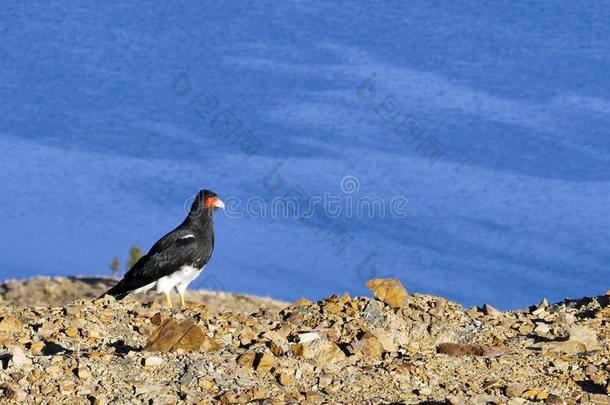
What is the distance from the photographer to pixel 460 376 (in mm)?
11727

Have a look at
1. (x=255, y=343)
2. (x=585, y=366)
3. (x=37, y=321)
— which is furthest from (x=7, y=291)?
(x=585, y=366)

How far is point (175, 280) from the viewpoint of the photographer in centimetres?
1773

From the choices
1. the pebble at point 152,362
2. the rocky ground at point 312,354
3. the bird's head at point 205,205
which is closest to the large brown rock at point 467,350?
the rocky ground at point 312,354

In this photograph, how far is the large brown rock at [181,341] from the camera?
39.3 feet

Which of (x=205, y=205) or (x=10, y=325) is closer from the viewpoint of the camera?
(x=10, y=325)

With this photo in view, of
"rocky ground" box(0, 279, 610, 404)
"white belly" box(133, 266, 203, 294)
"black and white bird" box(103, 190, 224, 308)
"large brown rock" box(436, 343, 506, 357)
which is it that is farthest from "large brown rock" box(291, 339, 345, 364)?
"white belly" box(133, 266, 203, 294)

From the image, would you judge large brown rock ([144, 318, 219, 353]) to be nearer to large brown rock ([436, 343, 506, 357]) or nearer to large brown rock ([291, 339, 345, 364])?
large brown rock ([291, 339, 345, 364])

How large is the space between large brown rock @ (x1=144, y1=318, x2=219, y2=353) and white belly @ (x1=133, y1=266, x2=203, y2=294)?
17.7 feet

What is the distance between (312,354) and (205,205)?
22.4 ft

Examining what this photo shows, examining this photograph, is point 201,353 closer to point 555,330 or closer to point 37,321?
point 37,321

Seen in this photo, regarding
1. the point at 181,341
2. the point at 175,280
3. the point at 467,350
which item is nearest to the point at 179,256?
the point at 175,280

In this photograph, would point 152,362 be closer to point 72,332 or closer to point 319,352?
point 319,352

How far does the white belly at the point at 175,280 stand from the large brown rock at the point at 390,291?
4323 mm

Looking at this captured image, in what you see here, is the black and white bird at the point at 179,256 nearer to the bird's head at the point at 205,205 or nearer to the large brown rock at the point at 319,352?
the bird's head at the point at 205,205
